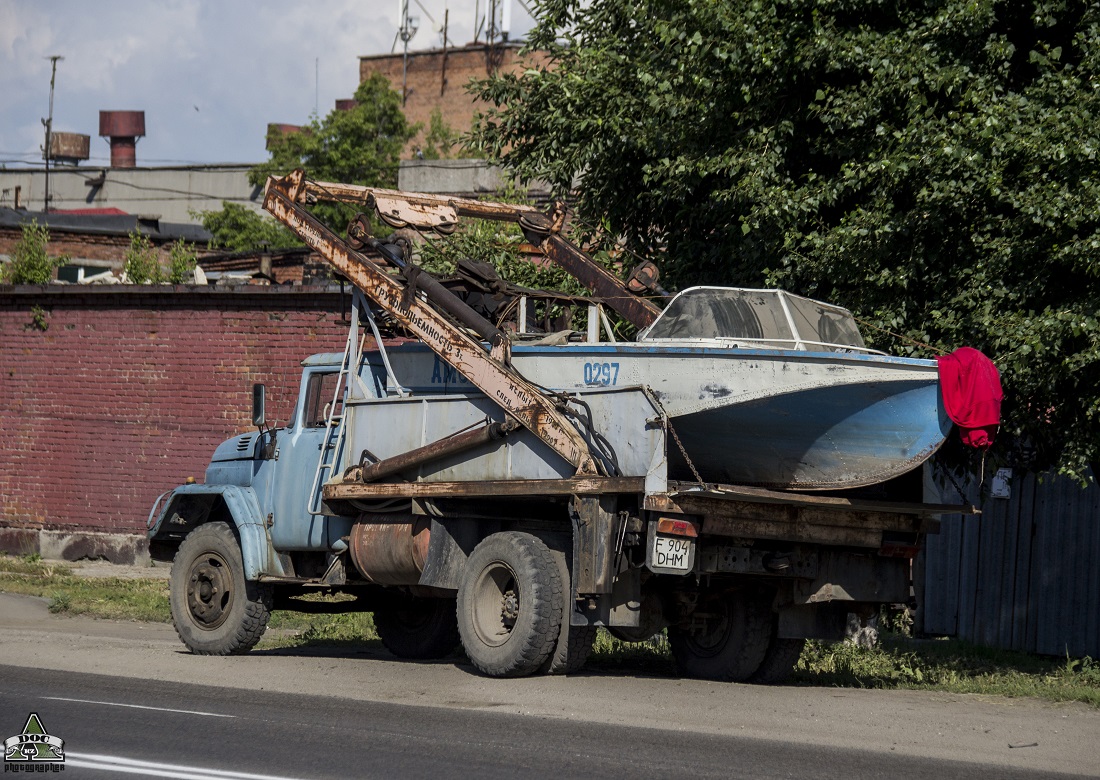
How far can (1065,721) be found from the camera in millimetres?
9180

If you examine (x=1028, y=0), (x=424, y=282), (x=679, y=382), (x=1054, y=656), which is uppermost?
(x=1028, y=0)

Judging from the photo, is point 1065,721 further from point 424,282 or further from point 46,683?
point 46,683

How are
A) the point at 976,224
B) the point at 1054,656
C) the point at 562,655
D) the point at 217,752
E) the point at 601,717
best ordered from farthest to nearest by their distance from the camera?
the point at 1054,656 < the point at 976,224 < the point at 562,655 < the point at 601,717 < the point at 217,752

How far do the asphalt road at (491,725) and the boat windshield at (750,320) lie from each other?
2.52m

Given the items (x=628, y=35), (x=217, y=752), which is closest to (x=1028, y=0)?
(x=628, y=35)

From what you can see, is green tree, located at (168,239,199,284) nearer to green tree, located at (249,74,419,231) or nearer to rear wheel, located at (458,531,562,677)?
rear wheel, located at (458,531,562,677)

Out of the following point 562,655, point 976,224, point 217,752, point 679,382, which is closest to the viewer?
point 217,752

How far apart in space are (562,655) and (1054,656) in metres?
6.62

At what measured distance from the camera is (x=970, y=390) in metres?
9.16

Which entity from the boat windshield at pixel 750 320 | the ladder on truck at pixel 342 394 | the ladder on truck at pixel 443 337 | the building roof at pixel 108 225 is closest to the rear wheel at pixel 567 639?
the ladder on truck at pixel 443 337

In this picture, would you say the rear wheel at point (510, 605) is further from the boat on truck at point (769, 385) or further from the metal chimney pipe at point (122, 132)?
the metal chimney pipe at point (122, 132)

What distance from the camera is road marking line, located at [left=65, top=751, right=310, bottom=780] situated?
6.41 meters

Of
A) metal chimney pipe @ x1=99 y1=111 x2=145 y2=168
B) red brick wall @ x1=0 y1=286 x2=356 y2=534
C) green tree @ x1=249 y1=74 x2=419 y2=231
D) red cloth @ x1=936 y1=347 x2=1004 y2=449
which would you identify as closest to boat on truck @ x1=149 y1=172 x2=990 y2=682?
red cloth @ x1=936 y1=347 x2=1004 y2=449
